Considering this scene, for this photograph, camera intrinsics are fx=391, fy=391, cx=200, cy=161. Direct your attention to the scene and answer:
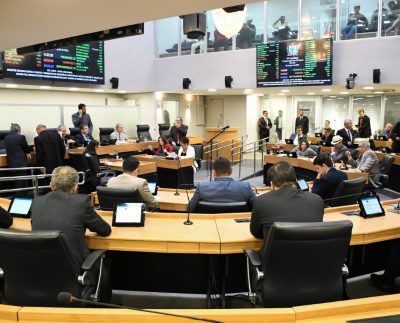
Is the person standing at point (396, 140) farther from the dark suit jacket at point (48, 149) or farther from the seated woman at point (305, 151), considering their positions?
the dark suit jacket at point (48, 149)

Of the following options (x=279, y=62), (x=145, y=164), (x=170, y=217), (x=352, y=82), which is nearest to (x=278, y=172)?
(x=170, y=217)

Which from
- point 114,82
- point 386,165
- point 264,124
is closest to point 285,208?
point 386,165

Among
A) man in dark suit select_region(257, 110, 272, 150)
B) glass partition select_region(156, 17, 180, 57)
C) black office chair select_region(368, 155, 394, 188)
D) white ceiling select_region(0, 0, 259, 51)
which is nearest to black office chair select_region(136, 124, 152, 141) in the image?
glass partition select_region(156, 17, 180, 57)

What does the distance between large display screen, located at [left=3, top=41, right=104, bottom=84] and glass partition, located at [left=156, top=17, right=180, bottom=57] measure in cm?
238

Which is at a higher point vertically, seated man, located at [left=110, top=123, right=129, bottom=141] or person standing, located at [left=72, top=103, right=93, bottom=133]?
person standing, located at [left=72, top=103, right=93, bottom=133]

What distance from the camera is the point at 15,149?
6895mm

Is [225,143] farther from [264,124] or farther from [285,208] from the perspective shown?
[285,208]

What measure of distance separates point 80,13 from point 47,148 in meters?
4.07

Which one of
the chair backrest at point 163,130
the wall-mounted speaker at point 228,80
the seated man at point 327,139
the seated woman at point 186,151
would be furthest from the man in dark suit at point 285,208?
the chair backrest at point 163,130

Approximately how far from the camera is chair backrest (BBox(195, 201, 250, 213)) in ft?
11.0

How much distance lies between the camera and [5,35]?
4.43 metres

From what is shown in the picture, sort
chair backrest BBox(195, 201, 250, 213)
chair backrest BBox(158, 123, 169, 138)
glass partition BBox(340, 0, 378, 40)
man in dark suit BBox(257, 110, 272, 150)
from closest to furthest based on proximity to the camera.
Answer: chair backrest BBox(195, 201, 250, 213)
glass partition BBox(340, 0, 378, 40)
chair backrest BBox(158, 123, 169, 138)
man in dark suit BBox(257, 110, 272, 150)

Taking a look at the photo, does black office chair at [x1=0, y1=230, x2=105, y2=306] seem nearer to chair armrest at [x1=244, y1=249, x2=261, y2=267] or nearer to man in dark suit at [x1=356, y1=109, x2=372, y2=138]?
chair armrest at [x1=244, y1=249, x2=261, y2=267]

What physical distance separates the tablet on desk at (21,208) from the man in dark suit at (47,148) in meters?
3.95
